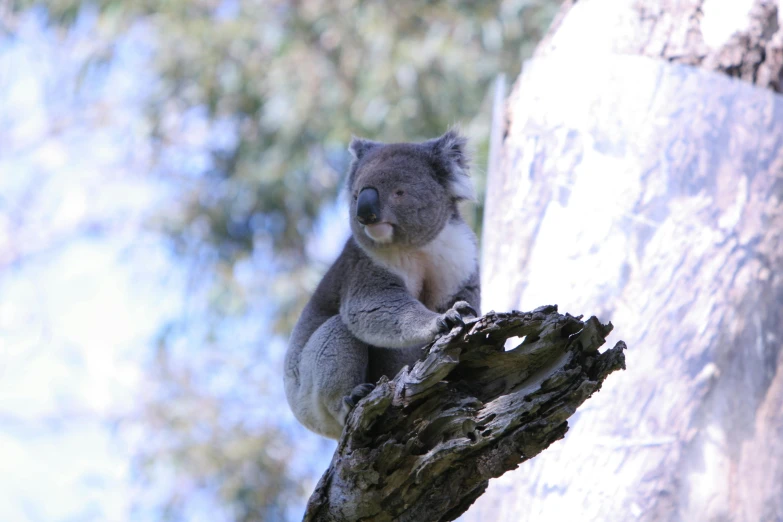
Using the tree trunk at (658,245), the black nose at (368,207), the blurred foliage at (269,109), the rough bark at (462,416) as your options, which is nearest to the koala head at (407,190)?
the black nose at (368,207)

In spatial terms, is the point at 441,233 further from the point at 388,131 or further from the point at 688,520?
the point at 388,131

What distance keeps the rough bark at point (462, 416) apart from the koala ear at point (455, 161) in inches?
37.1

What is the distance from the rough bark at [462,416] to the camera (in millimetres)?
2340

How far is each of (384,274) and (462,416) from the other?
847 mm

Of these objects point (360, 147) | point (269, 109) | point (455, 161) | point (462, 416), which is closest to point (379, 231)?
point (455, 161)

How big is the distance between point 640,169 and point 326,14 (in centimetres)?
572

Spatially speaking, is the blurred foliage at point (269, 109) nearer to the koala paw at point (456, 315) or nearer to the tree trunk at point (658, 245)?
the tree trunk at point (658, 245)

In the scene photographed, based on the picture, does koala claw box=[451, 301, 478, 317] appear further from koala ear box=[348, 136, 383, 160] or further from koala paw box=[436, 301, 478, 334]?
koala ear box=[348, 136, 383, 160]

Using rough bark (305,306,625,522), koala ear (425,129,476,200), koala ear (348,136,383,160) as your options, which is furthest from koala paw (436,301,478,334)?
koala ear (348,136,383,160)

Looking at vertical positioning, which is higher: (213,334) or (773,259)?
(213,334)

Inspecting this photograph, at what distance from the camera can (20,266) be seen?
1084cm

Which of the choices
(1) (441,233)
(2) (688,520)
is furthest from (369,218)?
(2) (688,520)

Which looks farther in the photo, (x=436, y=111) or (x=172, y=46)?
(x=172, y=46)

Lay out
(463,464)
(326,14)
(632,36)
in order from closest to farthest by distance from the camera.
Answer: (463,464) → (632,36) → (326,14)
